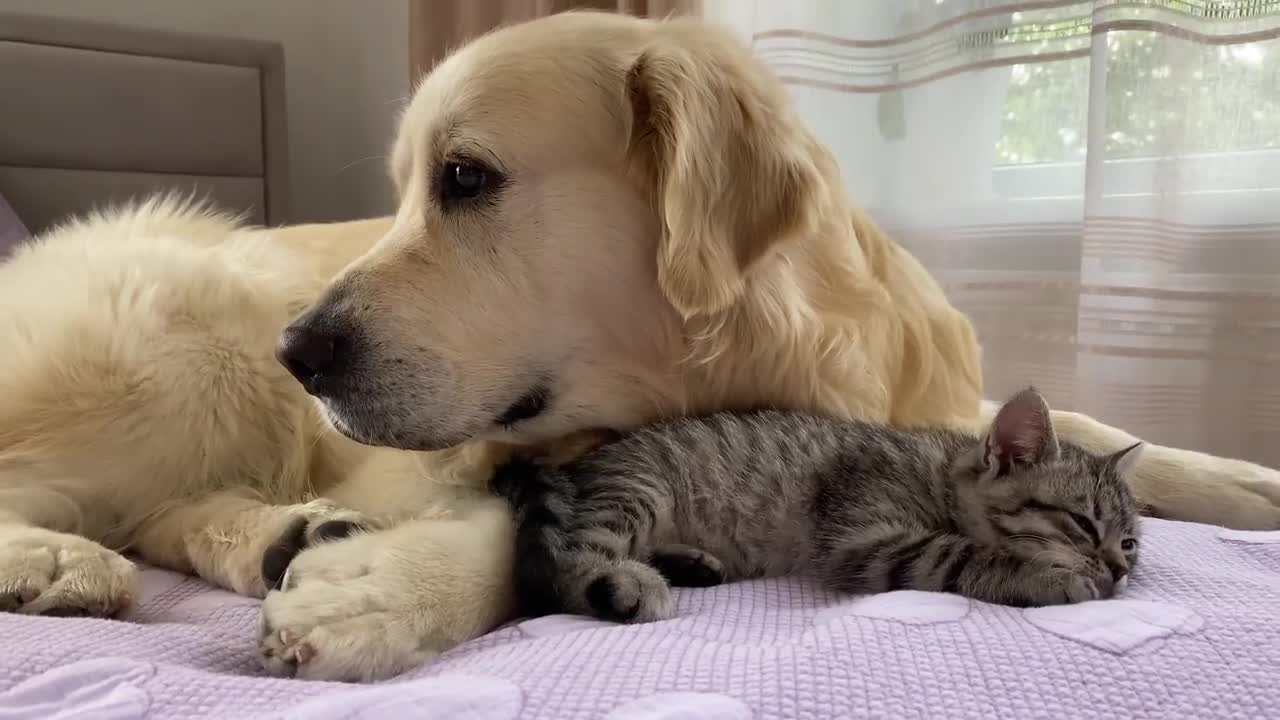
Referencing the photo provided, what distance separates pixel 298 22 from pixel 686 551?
330 cm

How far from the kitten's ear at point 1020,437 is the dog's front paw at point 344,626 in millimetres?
646

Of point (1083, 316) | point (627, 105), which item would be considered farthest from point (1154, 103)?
point (627, 105)

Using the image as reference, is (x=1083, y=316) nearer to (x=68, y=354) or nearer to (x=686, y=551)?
(x=686, y=551)

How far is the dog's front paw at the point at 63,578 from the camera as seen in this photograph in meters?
0.97

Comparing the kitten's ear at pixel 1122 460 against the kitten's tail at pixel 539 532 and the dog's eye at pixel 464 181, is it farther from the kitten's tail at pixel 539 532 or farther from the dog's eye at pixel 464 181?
the dog's eye at pixel 464 181

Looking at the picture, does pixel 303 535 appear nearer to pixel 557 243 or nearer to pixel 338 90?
pixel 557 243

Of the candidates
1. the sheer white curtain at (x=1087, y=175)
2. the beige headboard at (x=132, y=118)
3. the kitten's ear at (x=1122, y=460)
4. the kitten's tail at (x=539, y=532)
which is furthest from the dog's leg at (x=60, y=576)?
the beige headboard at (x=132, y=118)

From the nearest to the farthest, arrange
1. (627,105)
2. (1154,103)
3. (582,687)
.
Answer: (582,687) → (627,105) → (1154,103)

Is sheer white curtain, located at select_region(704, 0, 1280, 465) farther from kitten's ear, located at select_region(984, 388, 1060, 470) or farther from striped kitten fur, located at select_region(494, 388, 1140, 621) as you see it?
kitten's ear, located at select_region(984, 388, 1060, 470)

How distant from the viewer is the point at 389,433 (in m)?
1.17

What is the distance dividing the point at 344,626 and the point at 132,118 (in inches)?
107

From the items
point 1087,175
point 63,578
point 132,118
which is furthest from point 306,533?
point 132,118

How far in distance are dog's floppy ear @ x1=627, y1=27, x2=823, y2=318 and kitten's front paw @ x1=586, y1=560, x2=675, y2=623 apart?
1.11ft

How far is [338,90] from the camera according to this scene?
3.84m
